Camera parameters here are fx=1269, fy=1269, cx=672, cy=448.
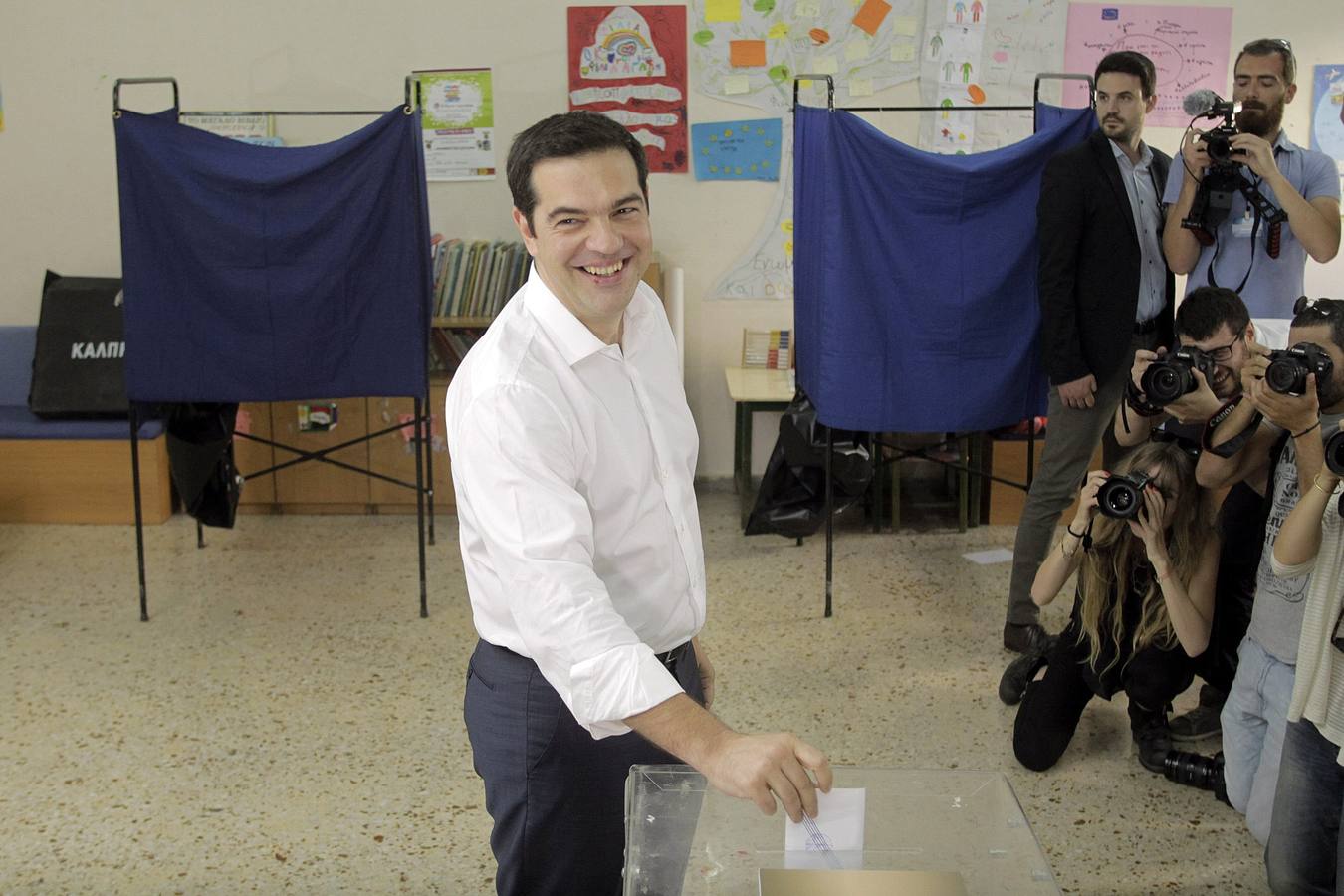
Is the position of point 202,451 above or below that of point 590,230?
below

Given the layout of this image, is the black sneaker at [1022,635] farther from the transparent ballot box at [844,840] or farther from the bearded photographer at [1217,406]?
the transparent ballot box at [844,840]

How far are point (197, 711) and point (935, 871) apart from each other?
2.44 metres

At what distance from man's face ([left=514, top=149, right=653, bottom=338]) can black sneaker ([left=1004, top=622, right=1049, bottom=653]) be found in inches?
88.2

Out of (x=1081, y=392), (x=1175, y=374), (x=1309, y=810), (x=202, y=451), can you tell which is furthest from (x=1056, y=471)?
(x=202, y=451)

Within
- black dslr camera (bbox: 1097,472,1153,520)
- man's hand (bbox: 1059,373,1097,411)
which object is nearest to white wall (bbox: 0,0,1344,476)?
man's hand (bbox: 1059,373,1097,411)

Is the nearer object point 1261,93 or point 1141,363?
point 1141,363

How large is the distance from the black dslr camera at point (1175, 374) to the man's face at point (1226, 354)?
0.23ft

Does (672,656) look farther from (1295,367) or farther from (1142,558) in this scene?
(1142,558)

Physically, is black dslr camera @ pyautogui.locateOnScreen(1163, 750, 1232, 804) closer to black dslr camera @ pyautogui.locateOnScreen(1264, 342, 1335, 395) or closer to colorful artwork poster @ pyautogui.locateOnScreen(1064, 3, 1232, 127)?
black dslr camera @ pyautogui.locateOnScreen(1264, 342, 1335, 395)

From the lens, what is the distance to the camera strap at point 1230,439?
2.57 m

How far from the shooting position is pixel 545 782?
1.59 meters

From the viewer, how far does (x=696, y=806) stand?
1.28 m

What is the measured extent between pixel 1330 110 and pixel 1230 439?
9.41 ft

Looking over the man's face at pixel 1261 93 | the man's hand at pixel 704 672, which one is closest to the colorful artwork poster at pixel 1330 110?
the man's face at pixel 1261 93
